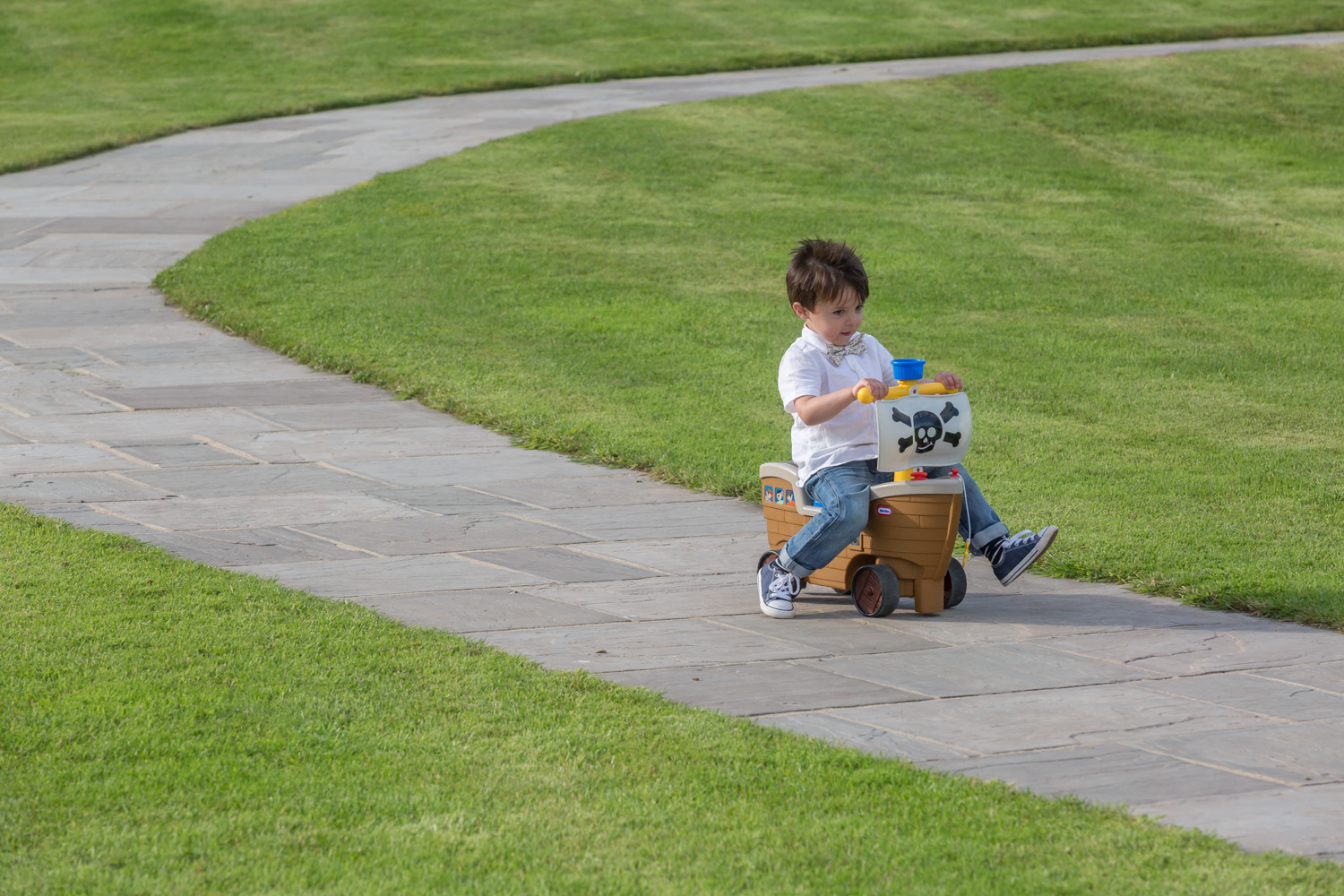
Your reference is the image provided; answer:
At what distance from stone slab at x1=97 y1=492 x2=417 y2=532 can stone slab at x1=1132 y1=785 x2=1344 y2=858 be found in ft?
12.6

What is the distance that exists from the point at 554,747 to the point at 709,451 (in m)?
3.62

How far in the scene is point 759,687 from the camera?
4629 mm

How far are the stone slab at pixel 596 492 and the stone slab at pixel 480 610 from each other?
1.31m

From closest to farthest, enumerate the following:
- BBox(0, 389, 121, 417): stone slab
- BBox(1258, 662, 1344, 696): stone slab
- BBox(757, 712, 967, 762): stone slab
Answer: BBox(757, 712, 967, 762): stone slab
BBox(1258, 662, 1344, 696): stone slab
BBox(0, 389, 121, 417): stone slab

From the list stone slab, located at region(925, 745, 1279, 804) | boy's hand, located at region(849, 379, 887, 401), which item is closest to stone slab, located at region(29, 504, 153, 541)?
boy's hand, located at region(849, 379, 887, 401)

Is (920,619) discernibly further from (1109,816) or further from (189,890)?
(189,890)

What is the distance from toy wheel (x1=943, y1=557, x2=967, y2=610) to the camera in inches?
217

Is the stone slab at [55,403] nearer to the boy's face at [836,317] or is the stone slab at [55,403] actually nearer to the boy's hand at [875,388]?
the boy's face at [836,317]

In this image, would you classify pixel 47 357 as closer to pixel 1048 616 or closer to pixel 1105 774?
pixel 1048 616

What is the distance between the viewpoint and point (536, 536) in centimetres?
634

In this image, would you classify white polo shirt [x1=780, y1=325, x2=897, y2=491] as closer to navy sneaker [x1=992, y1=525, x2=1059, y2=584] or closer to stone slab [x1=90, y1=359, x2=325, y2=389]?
navy sneaker [x1=992, y1=525, x2=1059, y2=584]

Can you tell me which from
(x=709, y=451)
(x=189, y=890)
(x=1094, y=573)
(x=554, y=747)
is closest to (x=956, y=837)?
(x=554, y=747)

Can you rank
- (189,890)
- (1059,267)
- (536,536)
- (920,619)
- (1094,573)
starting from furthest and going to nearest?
(1059,267) → (536,536) → (1094,573) → (920,619) → (189,890)

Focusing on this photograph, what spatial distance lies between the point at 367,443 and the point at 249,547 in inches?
73.2
